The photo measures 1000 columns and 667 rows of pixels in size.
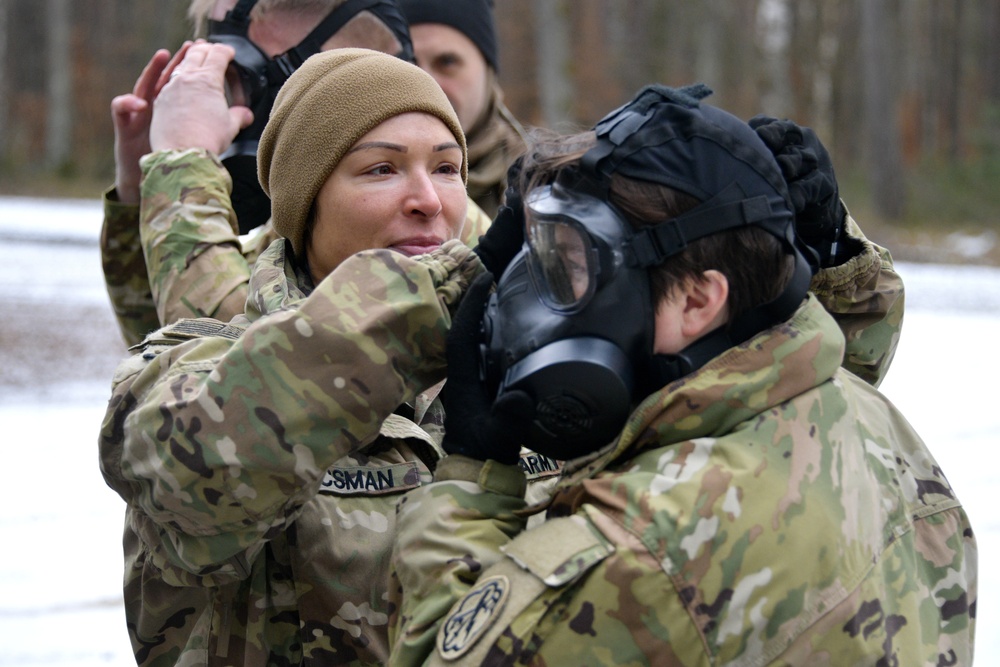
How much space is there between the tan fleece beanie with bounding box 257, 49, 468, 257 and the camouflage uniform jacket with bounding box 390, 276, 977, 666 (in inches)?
26.3

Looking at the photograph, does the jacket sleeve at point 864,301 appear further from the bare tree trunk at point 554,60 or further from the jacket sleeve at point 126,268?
the bare tree trunk at point 554,60

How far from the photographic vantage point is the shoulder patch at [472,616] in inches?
60.6

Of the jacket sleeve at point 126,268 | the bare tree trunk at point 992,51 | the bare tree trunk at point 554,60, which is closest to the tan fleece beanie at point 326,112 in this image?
the jacket sleeve at point 126,268

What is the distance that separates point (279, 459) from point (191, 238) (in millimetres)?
924

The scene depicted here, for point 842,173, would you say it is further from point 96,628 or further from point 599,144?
point 599,144

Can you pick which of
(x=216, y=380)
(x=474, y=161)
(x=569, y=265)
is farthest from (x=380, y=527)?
(x=474, y=161)

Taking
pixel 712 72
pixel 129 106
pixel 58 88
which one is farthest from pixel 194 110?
pixel 712 72

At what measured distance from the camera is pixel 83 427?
6969mm

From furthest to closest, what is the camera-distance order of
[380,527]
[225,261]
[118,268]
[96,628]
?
[96,628]
[118,268]
[225,261]
[380,527]

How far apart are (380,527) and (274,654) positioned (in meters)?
0.29

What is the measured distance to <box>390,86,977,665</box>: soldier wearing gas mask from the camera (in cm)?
152

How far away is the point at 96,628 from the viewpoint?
4.34 metres

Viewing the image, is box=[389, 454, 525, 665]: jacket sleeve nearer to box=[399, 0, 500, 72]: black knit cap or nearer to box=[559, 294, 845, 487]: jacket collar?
box=[559, 294, 845, 487]: jacket collar

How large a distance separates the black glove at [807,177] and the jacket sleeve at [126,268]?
1.58m
